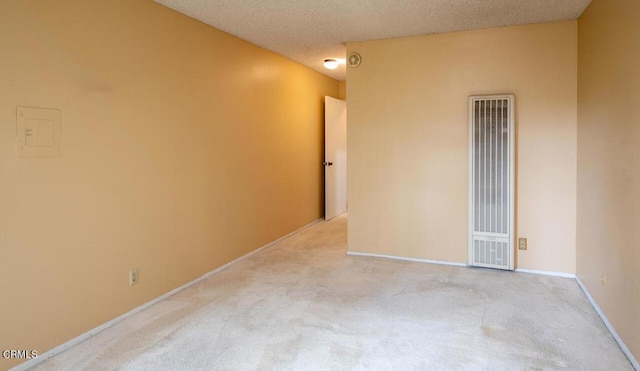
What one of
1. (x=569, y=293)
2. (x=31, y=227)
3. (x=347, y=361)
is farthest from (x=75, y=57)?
(x=569, y=293)

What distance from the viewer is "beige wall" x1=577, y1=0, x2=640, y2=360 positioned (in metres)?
2.23

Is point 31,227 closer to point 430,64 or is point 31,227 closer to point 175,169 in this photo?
point 175,169

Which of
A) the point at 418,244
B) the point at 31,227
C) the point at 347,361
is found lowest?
the point at 347,361

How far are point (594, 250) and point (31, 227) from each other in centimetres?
369

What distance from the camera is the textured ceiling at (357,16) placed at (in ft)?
10.5

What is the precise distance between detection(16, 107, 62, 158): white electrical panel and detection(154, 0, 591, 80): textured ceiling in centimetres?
131

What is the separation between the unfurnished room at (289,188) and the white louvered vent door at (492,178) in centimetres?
2

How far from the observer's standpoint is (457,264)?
4109mm

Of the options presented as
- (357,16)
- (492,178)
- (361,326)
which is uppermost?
(357,16)

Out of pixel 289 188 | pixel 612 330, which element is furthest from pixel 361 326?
pixel 289 188

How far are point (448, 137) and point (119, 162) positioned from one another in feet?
9.59

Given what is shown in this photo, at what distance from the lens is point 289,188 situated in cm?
535

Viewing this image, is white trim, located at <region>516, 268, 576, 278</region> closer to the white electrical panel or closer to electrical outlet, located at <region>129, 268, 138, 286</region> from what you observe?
electrical outlet, located at <region>129, 268, 138, 286</region>

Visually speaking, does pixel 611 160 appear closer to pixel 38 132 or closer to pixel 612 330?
pixel 612 330
